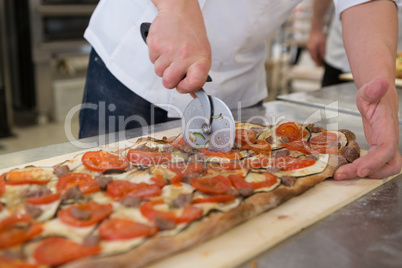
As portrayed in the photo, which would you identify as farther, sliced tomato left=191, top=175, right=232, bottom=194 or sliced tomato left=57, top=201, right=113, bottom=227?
sliced tomato left=191, top=175, right=232, bottom=194

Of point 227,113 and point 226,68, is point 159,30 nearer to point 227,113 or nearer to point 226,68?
point 227,113

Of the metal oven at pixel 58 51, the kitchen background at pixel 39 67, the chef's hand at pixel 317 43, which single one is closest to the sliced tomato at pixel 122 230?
the chef's hand at pixel 317 43

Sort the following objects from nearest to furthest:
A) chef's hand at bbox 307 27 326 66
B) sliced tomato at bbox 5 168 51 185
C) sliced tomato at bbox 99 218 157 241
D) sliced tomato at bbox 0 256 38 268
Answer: sliced tomato at bbox 0 256 38 268 → sliced tomato at bbox 99 218 157 241 → sliced tomato at bbox 5 168 51 185 → chef's hand at bbox 307 27 326 66

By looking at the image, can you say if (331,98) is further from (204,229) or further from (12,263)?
(12,263)

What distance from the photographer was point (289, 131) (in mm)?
1606

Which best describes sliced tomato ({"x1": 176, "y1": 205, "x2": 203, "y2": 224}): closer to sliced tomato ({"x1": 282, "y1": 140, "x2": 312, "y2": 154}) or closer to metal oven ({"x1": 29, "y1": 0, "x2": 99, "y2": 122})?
sliced tomato ({"x1": 282, "y1": 140, "x2": 312, "y2": 154})

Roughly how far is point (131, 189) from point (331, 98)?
1.66 meters

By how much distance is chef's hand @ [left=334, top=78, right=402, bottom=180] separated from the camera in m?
1.24

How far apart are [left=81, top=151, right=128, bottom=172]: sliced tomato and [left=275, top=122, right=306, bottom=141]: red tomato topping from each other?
2.08ft

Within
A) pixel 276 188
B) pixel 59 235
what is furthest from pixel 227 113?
pixel 59 235

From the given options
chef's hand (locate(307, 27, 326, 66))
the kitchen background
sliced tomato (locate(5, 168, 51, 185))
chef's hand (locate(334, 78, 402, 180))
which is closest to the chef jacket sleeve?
chef's hand (locate(334, 78, 402, 180))

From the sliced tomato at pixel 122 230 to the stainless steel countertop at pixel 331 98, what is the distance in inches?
59.8

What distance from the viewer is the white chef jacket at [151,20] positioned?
5.57ft

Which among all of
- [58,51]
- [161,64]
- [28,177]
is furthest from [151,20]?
[58,51]
